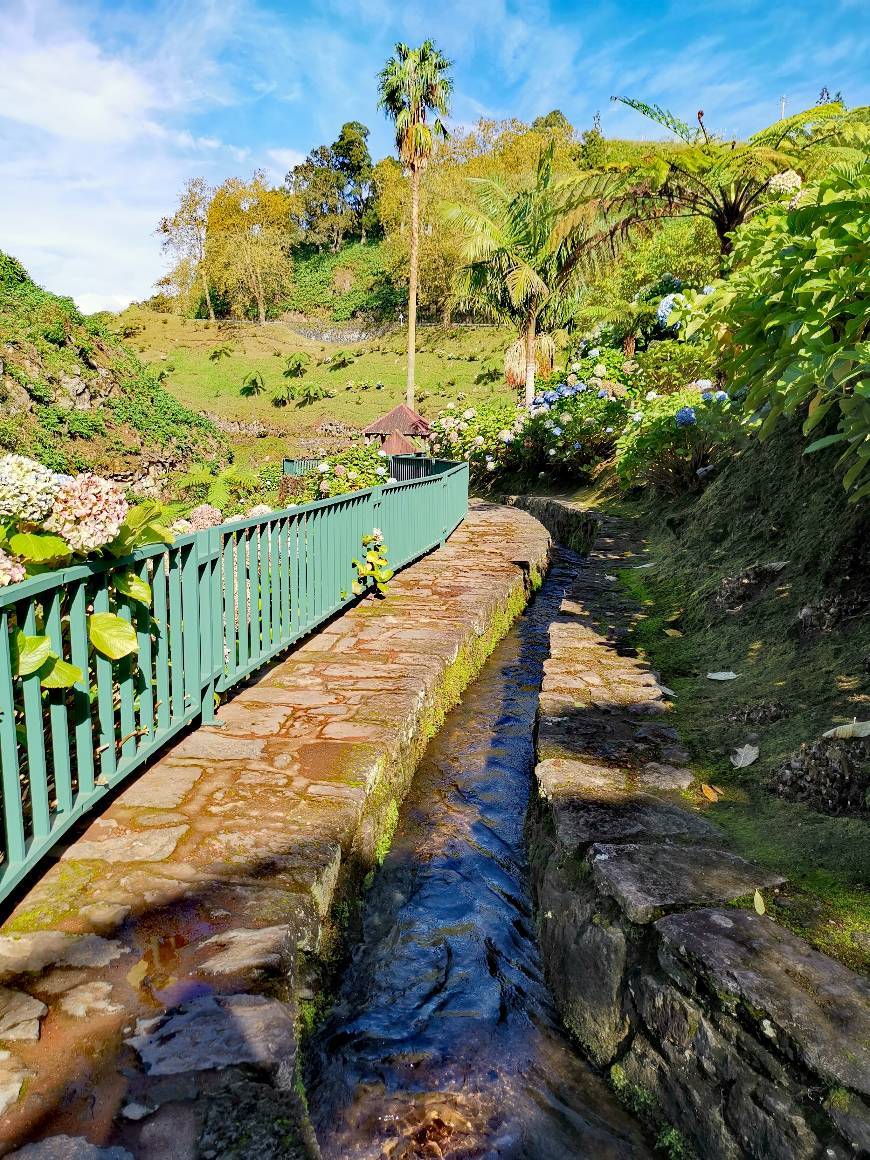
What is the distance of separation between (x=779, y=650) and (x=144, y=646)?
3.24 metres

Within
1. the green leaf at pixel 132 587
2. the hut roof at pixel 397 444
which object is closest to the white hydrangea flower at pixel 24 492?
the green leaf at pixel 132 587

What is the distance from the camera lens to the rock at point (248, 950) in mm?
2135

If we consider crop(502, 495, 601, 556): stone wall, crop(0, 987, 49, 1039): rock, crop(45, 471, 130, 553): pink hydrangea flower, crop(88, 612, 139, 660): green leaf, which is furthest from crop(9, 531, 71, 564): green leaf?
crop(502, 495, 601, 556): stone wall

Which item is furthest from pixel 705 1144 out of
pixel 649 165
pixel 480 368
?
pixel 480 368

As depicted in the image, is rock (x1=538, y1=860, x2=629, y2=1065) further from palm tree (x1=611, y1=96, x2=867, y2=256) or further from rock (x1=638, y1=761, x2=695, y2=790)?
palm tree (x1=611, y1=96, x2=867, y2=256)

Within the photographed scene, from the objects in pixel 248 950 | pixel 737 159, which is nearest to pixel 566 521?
pixel 737 159

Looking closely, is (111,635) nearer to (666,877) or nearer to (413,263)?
(666,877)

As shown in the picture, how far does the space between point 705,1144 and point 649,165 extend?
10.3 meters

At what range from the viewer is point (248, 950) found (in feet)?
7.22

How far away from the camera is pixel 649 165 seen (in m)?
9.53

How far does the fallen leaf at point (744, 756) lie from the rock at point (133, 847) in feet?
7.53

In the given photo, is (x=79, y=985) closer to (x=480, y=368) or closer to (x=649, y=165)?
(x=649, y=165)

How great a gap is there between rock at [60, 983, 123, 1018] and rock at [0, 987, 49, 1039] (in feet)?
0.18

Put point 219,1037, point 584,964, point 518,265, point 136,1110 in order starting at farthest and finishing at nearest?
1. point 518,265
2. point 584,964
3. point 219,1037
4. point 136,1110
